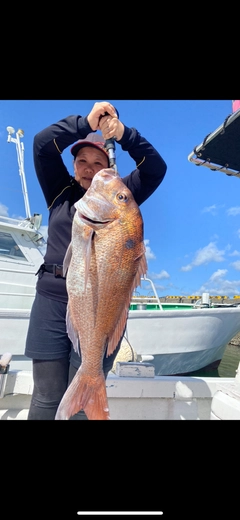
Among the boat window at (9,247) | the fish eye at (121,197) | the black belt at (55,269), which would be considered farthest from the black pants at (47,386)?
the boat window at (9,247)

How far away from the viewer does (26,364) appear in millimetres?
5496

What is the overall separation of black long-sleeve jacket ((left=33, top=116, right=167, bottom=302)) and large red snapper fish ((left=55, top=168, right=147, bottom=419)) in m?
0.19

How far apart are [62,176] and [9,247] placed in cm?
586

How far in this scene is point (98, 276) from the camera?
141cm

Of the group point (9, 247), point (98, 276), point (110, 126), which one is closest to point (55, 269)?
point (98, 276)

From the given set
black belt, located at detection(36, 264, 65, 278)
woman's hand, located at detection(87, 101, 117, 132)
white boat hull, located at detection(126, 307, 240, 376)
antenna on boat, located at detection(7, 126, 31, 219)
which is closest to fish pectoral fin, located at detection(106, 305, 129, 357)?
black belt, located at detection(36, 264, 65, 278)

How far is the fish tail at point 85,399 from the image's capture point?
1320 millimetres

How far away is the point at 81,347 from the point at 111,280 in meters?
0.37

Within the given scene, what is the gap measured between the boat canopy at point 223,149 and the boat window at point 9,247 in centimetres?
478

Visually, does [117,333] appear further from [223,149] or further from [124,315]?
[223,149]

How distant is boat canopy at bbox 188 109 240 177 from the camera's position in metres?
3.39

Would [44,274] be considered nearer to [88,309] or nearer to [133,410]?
[88,309]

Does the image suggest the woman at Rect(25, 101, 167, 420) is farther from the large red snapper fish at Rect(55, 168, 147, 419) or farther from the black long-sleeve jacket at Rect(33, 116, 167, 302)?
the large red snapper fish at Rect(55, 168, 147, 419)
